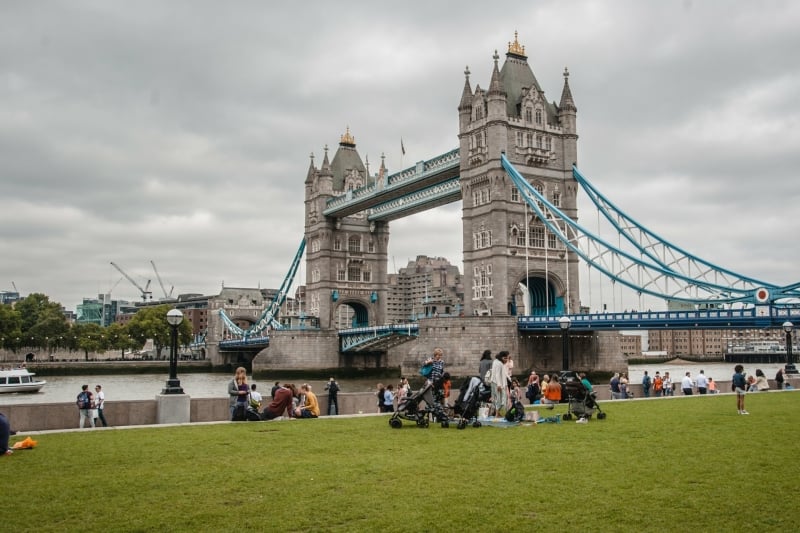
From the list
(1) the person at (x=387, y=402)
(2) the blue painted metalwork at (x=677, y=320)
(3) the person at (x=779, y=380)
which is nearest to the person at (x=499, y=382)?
(1) the person at (x=387, y=402)

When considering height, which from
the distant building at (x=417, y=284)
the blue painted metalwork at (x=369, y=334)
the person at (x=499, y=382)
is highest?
the distant building at (x=417, y=284)

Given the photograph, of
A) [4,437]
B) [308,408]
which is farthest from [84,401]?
[4,437]

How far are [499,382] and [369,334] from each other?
5194cm

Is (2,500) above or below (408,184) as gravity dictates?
below

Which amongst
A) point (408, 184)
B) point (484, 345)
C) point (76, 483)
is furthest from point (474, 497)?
point (408, 184)

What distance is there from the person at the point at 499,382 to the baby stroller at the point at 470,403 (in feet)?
3.11

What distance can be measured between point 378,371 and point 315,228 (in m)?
16.4

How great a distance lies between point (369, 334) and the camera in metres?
68.1

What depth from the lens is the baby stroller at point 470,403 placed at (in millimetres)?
15219

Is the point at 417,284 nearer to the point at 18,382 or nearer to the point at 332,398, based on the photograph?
the point at 18,382

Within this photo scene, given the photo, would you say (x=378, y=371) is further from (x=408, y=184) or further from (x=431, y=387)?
(x=431, y=387)

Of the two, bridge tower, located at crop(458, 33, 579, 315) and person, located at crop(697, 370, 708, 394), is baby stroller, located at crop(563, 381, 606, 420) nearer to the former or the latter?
person, located at crop(697, 370, 708, 394)

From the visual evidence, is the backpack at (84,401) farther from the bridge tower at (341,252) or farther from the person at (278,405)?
the bridge tower at (341,252)

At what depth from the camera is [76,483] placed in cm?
961
